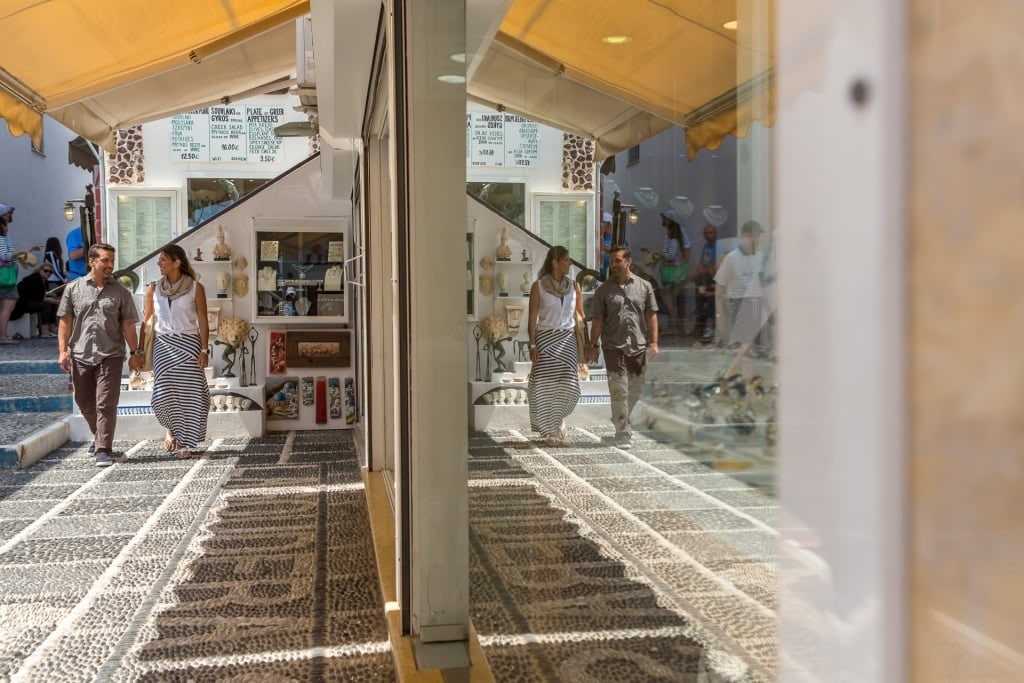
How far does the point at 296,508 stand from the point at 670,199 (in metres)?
4.98

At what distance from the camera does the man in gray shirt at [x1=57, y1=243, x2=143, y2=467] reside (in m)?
7.06

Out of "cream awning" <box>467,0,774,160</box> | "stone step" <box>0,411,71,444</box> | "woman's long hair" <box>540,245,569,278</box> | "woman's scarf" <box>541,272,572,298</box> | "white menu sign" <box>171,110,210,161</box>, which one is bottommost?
"stone step" <box>0,411,71,444</box>

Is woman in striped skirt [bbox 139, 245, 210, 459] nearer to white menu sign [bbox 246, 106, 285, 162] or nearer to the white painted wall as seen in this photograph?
white menu sign [bbox 246, 106, 285, 162]

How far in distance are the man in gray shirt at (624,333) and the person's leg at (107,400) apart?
6.67 metres

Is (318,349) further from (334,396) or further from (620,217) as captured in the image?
(620,217)

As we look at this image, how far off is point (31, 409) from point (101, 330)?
2.30m

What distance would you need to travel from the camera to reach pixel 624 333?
3.74 ft

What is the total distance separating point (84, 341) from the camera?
7117mm

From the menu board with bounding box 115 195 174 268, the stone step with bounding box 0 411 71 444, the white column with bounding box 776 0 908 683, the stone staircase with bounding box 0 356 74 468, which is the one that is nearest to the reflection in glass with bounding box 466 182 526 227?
the white column with bounding box 776 0 908 683

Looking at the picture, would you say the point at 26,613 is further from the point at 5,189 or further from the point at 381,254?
the point at 5,189

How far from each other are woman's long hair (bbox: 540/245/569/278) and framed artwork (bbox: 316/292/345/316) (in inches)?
307

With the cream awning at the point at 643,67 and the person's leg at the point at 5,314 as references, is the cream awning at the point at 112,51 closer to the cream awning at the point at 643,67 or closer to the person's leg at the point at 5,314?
the cream awning at the point at 643,67

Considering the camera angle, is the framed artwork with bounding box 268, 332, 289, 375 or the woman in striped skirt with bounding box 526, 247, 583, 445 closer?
the woman in striped skirt with bounding box 526, 247, 583, 445

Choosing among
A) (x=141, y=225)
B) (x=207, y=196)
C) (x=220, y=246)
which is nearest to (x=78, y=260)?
(x=141, y=225)
